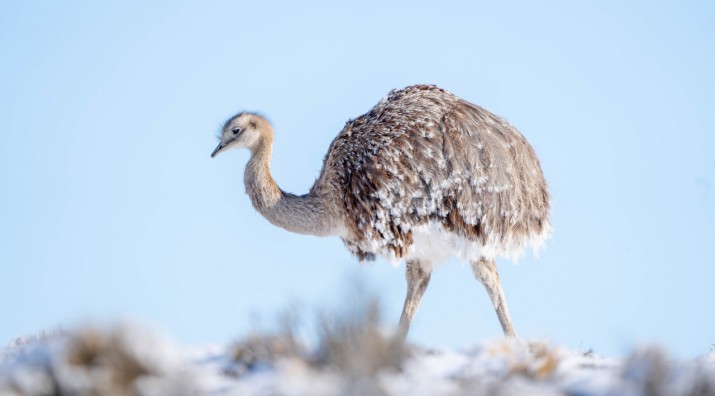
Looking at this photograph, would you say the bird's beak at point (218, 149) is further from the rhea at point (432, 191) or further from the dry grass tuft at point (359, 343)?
the dry grass tuft at point (359, 343)

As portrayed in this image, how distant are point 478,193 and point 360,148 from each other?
133 centimetres

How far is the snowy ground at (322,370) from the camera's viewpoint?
4.88m

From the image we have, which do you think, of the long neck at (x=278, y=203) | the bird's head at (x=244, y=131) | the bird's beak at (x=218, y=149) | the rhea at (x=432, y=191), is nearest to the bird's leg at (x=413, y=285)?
the rhea at (x=432, y=191)

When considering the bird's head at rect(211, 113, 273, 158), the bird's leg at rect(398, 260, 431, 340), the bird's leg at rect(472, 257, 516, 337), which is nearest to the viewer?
the bird's leg at rect(472, 257, 516, 337)

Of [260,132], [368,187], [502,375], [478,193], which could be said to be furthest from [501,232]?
[502,375]

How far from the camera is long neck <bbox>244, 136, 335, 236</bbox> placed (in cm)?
1012

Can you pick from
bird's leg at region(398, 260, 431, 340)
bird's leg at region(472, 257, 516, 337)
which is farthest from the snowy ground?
bird's leg at region(398, 260, 431, 340)

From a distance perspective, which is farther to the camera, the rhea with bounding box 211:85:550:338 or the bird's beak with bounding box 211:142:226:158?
the bird's beak with bounding box 211:142:226:158

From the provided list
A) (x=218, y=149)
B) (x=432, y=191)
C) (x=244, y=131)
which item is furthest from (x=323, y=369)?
(x=218, y=149)

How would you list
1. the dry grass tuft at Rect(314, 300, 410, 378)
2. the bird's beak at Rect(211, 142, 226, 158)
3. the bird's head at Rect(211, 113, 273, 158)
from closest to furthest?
the dry grass tuft at Rect(314, 300, 410, 378) < the bird's head at Rect(211, 113, 273, 158) < the bird's beak at Rect(211, 142, 226, 158)

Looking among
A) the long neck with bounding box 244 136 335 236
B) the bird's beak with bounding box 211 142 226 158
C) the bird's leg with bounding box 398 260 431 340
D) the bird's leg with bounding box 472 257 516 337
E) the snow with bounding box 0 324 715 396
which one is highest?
the bird's beak with bounding box 211 142 226 158

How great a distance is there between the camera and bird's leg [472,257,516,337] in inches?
379

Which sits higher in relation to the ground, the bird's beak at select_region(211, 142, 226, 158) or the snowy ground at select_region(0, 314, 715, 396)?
the bird's beak at select_region(211, 142, 226, 158)

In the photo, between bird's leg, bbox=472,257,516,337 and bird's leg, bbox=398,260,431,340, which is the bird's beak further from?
bird's leg, bbox=472,257,516,337
